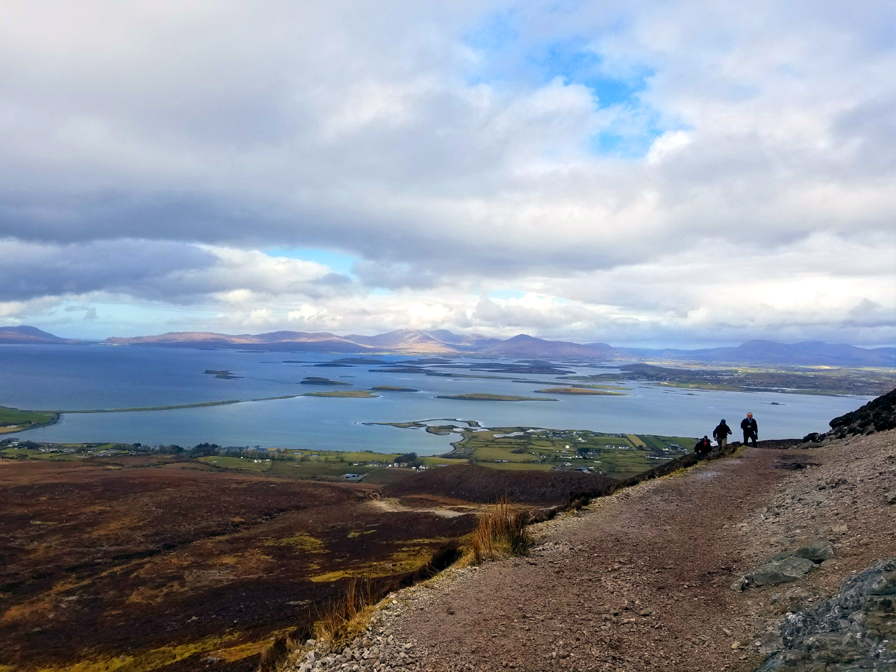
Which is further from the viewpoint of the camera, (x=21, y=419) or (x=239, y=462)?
(x=21, y=419)

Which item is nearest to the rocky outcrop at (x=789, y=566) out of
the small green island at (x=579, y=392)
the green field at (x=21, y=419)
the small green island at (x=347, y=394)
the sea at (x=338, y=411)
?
the sea at (x=338, y=411)

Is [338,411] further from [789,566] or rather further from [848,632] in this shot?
[848,632]

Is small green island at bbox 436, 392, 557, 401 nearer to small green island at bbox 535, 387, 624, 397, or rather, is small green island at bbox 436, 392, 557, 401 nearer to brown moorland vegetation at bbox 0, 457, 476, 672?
small green island at bbox 535, 387, 624, 397

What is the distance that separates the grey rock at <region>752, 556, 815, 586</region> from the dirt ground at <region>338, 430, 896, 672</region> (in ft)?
0.43

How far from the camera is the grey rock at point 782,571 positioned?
6.16 m

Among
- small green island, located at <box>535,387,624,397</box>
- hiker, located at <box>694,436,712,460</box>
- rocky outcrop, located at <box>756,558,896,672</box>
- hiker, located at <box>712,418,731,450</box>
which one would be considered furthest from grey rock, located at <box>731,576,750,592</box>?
small green island, located at <box>535,387,624,397</box>

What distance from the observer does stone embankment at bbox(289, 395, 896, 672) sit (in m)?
4.77

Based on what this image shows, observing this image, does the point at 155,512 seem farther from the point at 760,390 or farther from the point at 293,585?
the point at 760,390

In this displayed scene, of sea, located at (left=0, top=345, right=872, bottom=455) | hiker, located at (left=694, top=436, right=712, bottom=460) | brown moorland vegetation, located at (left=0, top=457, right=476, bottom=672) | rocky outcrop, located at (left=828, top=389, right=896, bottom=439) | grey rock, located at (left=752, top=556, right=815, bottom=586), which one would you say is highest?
rocky outcrop, located at (left=828, top=389, right=896, bottom=439)

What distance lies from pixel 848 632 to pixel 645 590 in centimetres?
248

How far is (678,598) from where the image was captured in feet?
20.5

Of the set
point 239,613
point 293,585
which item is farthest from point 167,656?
point 293,585

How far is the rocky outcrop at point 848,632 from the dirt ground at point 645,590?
32 centimetres

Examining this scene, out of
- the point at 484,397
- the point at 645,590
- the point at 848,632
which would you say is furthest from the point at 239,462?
the point at 484,397
